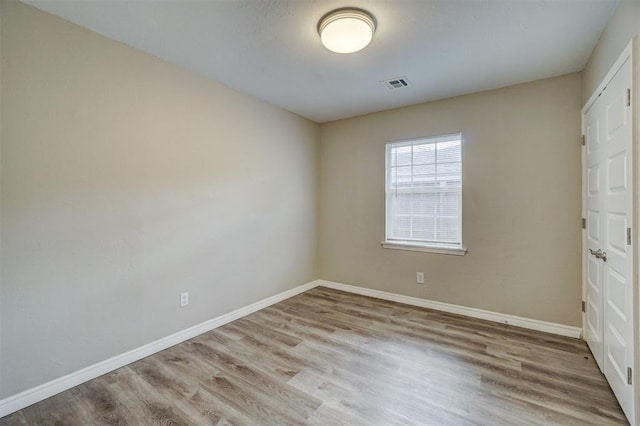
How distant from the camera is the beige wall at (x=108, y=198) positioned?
1.74 meters

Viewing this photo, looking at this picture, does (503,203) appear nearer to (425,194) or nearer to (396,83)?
(425,194)

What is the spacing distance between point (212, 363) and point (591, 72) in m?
3.86

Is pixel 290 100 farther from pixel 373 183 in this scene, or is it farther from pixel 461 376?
pixel 461 376

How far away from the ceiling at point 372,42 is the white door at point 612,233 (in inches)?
22.0

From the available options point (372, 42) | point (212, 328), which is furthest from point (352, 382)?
point (372, 42)

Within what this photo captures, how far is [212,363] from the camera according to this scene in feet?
7.21

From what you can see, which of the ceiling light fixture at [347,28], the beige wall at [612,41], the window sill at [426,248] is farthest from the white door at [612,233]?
the ceiling light fixture at [347,28]

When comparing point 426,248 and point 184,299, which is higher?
point 426,248

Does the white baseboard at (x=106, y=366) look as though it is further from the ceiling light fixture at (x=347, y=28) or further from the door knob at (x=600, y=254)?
the door knob at (x=600, y=254)

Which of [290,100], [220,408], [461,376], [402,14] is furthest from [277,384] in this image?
[290,100]

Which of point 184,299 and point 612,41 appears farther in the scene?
point 184,299

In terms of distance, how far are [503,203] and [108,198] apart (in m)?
3.61

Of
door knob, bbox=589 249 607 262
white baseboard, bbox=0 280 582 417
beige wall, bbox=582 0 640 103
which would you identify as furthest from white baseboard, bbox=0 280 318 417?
beige wall, bbox=582 0 640 103

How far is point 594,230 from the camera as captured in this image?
7.23ft
